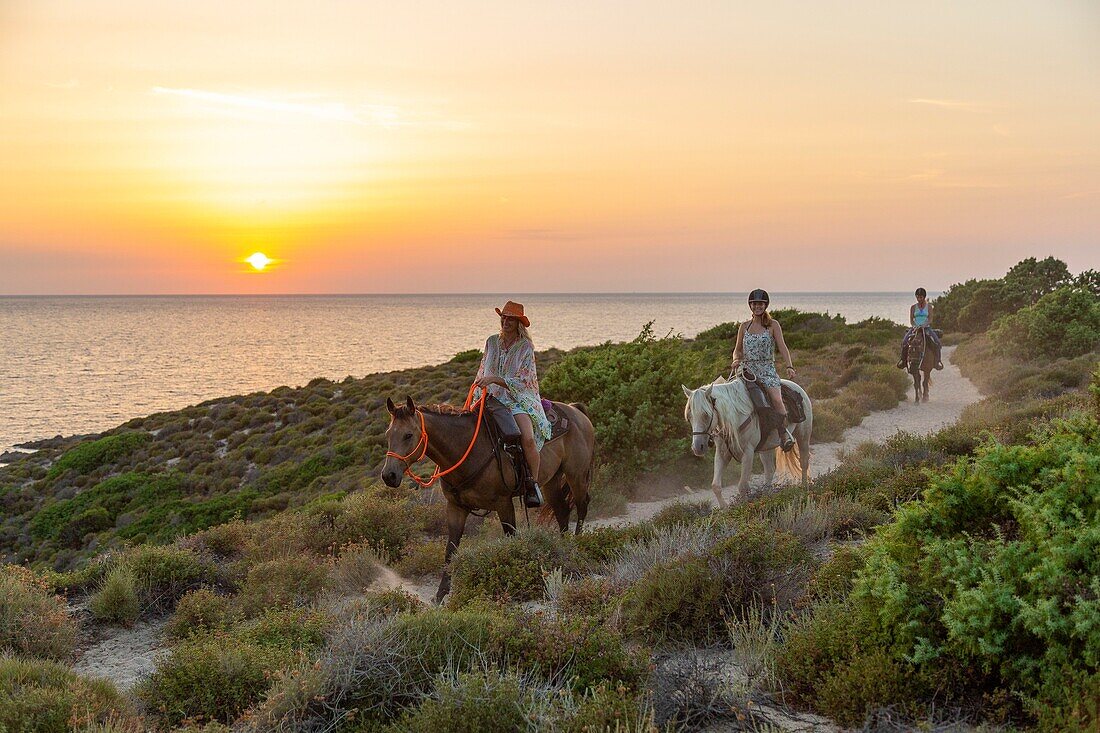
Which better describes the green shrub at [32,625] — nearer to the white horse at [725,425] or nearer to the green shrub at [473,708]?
the green shrub at [473,708]

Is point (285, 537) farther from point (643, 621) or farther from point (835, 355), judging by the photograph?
point (835, 355)

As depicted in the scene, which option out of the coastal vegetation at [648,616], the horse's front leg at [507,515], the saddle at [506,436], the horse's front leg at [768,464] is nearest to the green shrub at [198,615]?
the coastal vegetation at [648,616]

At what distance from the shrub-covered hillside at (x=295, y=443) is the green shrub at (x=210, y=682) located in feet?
26.3

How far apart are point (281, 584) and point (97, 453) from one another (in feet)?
80.0

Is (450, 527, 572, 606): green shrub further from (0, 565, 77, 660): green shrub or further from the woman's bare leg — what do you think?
(0, 565, 77, 660): green shrub

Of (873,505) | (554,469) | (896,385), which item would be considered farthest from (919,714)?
(896,385)

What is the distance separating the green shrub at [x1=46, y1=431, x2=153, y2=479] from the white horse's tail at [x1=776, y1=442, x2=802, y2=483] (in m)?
24.7

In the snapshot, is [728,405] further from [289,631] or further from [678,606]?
[289,631]

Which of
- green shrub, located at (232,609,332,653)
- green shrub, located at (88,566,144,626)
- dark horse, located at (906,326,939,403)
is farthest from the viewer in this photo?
dark horse, located at (906,326,939,403)

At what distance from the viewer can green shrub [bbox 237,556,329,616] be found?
7207 millimetres

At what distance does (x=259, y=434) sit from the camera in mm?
28469

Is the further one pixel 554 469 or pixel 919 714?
pixel 554 469

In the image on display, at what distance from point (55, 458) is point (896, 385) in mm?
29876

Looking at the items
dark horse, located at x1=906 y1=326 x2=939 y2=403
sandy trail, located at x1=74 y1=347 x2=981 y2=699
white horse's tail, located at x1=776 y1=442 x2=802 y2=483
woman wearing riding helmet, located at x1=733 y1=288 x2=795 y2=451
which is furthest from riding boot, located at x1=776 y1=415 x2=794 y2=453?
dark horse, located at x1=906 y1=326 x2=939 y2=403
